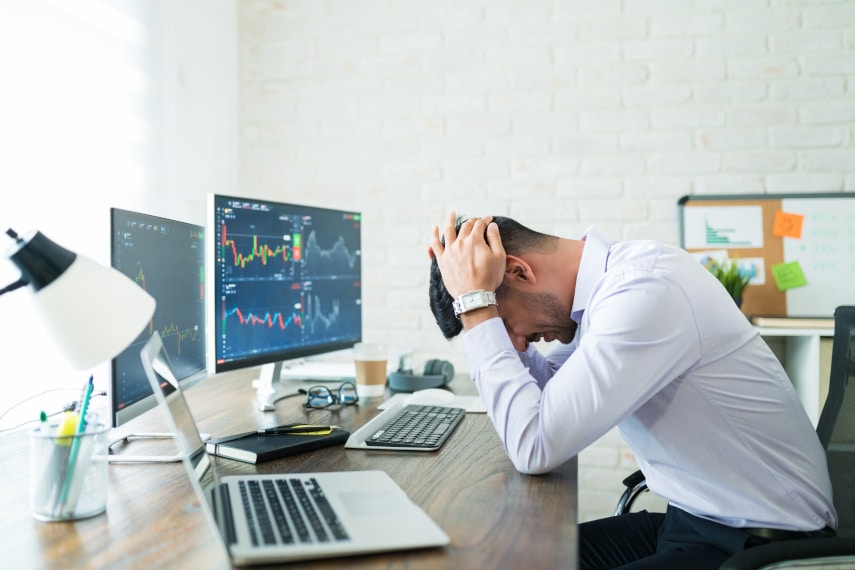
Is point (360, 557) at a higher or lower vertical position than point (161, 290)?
lower

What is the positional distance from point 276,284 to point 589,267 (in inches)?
30.4

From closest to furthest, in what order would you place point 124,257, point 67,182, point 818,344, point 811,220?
point 124,257, point 67,182, point 818,344, point 811,220

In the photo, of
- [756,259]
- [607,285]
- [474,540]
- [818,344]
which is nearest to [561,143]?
[756,259]

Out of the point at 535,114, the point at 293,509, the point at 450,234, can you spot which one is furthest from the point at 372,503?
the point at 535,114

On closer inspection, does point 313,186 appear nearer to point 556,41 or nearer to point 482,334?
point 556,41

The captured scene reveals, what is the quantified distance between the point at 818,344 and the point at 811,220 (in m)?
0.51

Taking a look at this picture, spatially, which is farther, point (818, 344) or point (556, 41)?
point (556, 41)

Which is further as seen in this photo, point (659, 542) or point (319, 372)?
point (319, 372)

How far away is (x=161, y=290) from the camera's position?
4.45 feet

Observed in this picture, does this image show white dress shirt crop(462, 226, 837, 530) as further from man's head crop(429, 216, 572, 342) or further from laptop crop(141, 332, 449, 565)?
laptop crop(141, 332, 449, 565)

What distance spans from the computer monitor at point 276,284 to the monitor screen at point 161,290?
41 mm

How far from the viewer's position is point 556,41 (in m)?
2.74

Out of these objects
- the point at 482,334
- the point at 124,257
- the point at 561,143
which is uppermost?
the point at 561,143

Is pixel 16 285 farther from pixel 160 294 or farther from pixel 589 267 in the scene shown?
pixel 589 267
